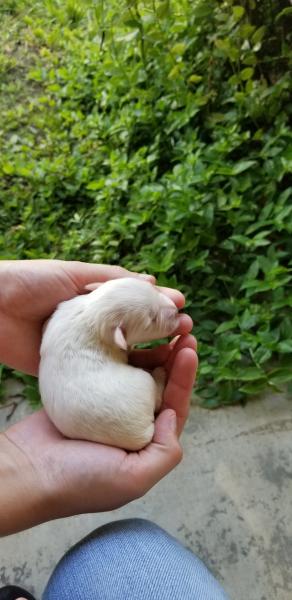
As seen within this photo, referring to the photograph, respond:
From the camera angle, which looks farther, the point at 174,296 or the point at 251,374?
the point at 251,374

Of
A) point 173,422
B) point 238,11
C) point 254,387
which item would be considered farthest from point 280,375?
point 238,11

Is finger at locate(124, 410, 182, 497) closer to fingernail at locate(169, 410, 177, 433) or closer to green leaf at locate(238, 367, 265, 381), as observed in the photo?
fingernail at locate(169, 410, 177, 433)

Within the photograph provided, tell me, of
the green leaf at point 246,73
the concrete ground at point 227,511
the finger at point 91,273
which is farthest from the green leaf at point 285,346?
the green leaf at point 246,73

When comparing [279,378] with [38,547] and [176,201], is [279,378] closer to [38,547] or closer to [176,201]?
[176,201]

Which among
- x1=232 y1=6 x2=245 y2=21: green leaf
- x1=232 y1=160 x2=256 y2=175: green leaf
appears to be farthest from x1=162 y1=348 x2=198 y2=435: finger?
x1=232 y1=6 x2=245 y2=21: green leaf

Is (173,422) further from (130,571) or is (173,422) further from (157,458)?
(130,571)

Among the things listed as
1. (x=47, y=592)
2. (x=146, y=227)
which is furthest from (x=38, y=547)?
(x=146, y=227)

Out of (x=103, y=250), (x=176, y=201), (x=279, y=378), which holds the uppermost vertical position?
(x=176, y=201)
